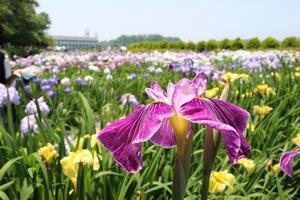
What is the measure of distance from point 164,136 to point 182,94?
0.64 feet

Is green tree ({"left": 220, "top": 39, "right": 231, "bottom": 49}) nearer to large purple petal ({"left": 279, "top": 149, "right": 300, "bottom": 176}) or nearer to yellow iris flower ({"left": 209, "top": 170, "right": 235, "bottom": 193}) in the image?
yellow iris flower ({"left": 209, "top": 170, "right": 235, "bottom": 193})

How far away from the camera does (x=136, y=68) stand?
977cm

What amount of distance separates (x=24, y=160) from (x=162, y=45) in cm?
3020

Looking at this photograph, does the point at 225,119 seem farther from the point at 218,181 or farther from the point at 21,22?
the point at 21,22

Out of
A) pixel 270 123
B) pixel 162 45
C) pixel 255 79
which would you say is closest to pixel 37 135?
pixel 270 123

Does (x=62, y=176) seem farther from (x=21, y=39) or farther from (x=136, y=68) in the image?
(x=21, y=39)

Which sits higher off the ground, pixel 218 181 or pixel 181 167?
pixel 181 167

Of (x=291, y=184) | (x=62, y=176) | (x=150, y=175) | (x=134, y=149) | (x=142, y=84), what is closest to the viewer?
(x=134, y=149)

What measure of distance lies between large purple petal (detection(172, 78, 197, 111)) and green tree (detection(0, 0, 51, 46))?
28.0 m

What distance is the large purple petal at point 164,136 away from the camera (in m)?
1.11

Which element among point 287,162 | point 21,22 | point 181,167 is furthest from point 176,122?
point 21,22

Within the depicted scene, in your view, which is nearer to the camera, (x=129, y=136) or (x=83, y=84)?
(x=129, y=136)

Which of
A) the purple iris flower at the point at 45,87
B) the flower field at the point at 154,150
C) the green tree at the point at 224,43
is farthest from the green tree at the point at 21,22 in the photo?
the flower field at the point at 154,150

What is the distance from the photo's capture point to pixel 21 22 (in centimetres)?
3019
